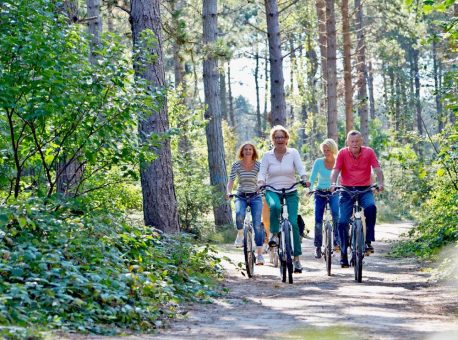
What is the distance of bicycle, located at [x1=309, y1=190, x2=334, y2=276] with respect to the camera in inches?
528

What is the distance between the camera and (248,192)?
13523 mm

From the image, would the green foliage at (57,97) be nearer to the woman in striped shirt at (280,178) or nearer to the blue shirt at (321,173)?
the woman in striped shirt at (280,178)

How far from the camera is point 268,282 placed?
1255 cm

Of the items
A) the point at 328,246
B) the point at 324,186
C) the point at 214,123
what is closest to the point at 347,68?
the point at 214,123

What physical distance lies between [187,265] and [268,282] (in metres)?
1.40

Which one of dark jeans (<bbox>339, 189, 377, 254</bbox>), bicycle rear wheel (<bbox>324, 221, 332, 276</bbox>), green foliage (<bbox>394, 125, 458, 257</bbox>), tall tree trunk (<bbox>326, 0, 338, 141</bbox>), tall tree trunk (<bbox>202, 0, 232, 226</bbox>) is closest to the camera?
dark jeans (<bbox>339, 189, 377, 254</bbox>)

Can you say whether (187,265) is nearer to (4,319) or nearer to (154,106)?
(154,106)

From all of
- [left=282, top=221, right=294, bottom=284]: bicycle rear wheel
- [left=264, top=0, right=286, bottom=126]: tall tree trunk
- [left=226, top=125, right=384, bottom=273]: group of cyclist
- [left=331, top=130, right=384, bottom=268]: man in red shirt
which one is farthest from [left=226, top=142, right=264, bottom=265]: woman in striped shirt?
[left=264, top=0, right=286, bottom=126]: tall tree trunk

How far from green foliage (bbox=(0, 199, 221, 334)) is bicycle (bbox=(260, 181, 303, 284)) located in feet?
4.91

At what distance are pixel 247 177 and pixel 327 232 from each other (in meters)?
1.55

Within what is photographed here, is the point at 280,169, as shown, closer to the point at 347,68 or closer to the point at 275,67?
the point at 275,67

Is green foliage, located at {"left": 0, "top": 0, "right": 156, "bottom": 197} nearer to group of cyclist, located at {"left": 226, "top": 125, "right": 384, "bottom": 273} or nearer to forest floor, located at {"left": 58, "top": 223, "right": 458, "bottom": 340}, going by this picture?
forest floor, located at {"left": 58, "top": 223, "right": 458, "bottom": 340}

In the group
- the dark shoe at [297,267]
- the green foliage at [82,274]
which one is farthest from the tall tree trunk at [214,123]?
the green foliage at [82,274]

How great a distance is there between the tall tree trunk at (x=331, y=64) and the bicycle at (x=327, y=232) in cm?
1565
